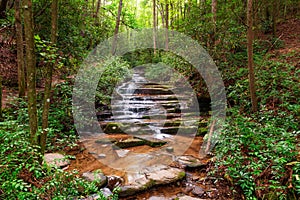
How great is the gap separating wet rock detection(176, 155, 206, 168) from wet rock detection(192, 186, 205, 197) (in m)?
0.80

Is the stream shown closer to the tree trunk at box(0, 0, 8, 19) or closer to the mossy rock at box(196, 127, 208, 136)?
the mossy rock at box(196, 127, 208, 136)

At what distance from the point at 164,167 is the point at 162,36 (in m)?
20.2

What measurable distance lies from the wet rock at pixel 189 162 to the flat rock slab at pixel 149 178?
0.32 meters

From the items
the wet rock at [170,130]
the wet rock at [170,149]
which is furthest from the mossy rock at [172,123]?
the wet rock at [170,149]

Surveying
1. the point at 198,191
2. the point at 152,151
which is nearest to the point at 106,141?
the point at 152,151

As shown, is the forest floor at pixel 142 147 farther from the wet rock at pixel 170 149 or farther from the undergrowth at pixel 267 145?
the wet rock at pixel 170 149

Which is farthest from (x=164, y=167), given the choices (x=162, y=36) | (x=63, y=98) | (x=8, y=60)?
(x=162, y=36)

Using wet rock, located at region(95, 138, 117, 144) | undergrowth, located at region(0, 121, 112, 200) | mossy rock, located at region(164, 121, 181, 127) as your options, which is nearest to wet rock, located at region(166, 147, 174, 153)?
wet rock, located at region(95, 138, 117, 144)

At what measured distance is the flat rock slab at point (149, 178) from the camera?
4.01 meters

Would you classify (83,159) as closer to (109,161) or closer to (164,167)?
(109,161)

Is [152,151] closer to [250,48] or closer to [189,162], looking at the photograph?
[189,162]

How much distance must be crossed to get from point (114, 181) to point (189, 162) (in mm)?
1905

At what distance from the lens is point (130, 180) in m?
4.43

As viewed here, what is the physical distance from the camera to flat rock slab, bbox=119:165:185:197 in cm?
401
